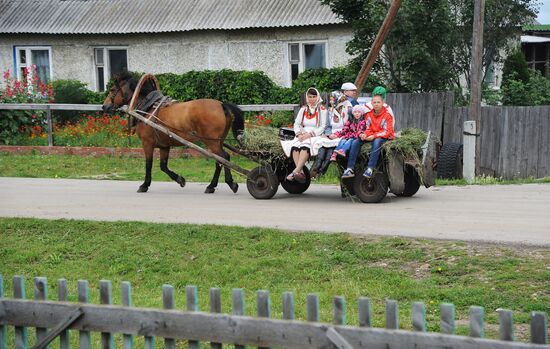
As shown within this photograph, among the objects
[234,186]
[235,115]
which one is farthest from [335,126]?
[234,186]

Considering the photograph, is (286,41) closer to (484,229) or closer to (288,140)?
(288,140)

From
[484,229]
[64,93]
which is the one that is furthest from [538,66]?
[484,229]

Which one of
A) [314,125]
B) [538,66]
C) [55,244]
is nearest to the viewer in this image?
[55,244]

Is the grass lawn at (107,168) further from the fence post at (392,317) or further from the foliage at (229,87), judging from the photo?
the fence post at (392,317)

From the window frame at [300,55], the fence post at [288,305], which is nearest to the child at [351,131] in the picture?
the fence post at [288,305]

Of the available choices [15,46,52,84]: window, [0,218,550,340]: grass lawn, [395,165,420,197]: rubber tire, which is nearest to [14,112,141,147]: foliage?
[395,165,420,197]: rubber tire

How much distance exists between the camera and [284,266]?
433 inches

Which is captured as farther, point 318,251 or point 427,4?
point 427,4

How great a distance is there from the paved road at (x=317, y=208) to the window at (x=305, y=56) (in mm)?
13462

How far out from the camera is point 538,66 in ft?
141

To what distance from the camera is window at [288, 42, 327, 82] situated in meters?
31.0

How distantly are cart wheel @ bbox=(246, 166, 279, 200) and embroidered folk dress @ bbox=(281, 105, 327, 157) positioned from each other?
590 mm

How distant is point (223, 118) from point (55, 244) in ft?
15.7

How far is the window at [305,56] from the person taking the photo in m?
31.0
